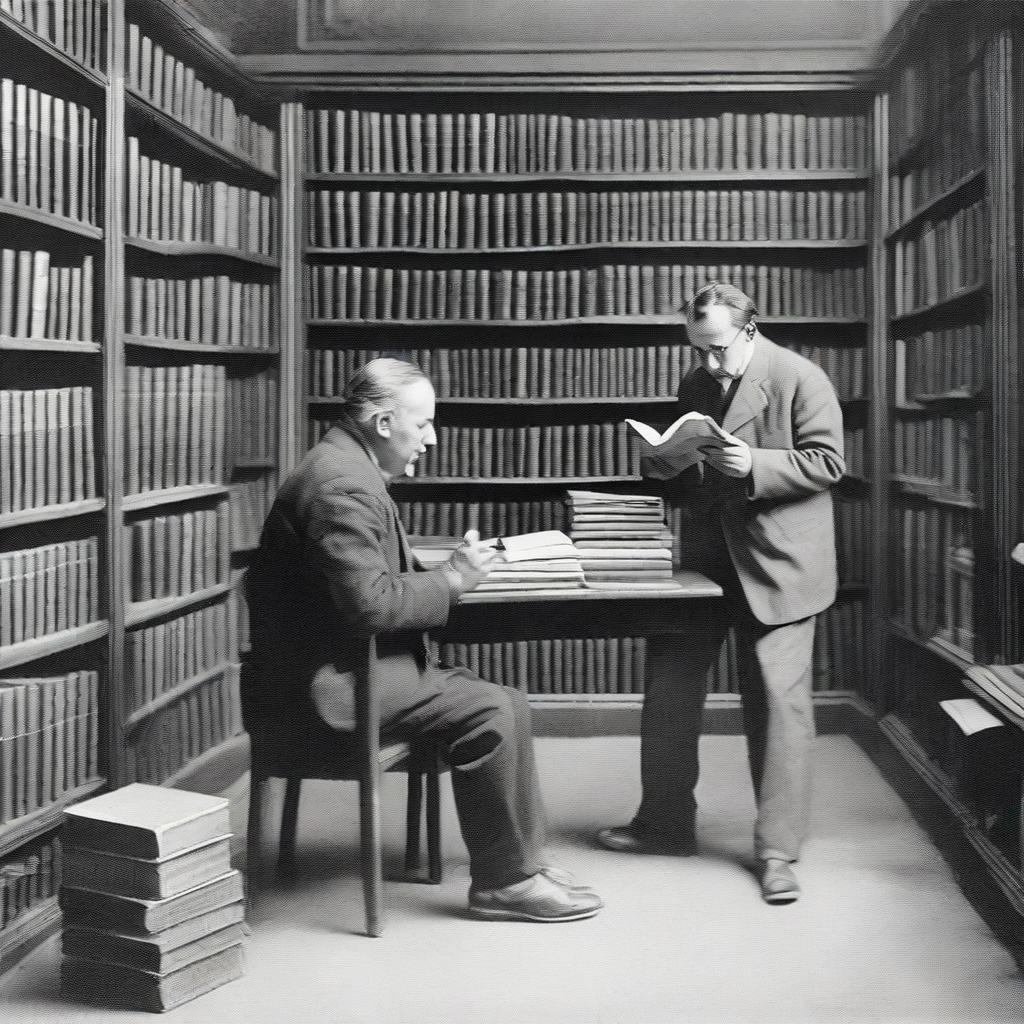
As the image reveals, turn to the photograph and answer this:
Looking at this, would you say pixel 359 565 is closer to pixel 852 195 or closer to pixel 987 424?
pixel 987 424

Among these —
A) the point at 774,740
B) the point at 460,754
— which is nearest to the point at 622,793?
the point at 774,740

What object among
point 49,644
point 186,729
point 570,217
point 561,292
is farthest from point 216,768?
point 570,217

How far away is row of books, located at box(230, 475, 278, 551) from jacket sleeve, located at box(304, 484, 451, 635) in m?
1.78

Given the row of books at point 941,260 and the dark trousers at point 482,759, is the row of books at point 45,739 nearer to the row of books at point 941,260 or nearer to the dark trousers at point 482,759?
the dark trousers at point 482,759

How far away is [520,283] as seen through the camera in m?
4.57

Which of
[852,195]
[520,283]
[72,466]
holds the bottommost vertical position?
[72,466]

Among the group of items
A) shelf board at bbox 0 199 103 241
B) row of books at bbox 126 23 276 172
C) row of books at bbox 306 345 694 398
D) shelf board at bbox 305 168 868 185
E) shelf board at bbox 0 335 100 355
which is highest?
row of books at bbox 126 23 276 172

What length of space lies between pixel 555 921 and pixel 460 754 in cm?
45

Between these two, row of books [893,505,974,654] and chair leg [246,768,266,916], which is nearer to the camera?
chair leg [246,768,266,916]

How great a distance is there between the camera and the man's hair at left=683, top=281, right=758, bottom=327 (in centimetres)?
307

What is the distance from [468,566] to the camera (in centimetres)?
269

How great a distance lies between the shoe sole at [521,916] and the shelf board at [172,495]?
1416 millimetres

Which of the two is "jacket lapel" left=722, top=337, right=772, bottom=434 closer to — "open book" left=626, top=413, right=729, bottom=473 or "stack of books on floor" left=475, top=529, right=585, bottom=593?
"open book" left=626, top=413, right=729, bottom=473

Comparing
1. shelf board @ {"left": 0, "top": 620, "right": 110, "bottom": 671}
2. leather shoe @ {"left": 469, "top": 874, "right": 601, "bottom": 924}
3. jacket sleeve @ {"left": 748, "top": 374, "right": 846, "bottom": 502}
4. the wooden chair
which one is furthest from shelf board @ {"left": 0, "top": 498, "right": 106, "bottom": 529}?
jacket sleeve @ {"left": 748, "top": 374, "right": 846, "bottom": 502}
